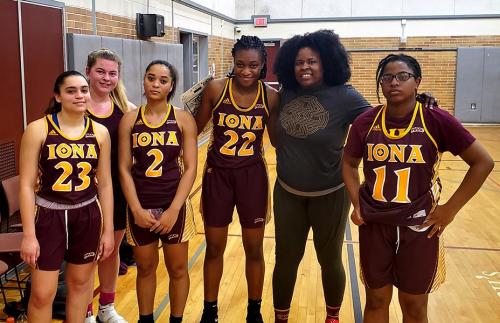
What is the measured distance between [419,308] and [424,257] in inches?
9.0

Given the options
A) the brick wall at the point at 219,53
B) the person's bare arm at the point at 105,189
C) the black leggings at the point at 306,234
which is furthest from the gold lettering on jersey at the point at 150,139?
the brick wall at the point at 219,53

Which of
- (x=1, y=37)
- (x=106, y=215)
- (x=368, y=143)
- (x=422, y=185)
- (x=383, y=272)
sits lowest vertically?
(x=383, y=272)

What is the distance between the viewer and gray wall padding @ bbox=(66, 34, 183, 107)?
4.87 m

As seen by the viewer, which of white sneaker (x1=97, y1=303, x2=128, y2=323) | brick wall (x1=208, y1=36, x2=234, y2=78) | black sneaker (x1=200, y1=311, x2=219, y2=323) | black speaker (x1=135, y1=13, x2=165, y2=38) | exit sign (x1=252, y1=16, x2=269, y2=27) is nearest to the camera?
black sneaker (x1=200, y1=311, x2=219, y2=323)

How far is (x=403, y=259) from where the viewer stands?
2.08 metres

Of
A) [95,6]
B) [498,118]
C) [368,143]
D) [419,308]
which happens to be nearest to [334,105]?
[368,143]

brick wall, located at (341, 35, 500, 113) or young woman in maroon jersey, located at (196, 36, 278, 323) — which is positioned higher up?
brick wall, located at (341, 35, 500, 113)

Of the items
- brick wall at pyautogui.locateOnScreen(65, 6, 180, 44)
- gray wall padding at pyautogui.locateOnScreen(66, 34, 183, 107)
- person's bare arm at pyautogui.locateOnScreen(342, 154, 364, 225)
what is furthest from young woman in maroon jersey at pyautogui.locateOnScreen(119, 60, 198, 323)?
brick wall at pyautogui.locateOnScreen(65, 6, 180, 44)

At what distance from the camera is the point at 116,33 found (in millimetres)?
6113

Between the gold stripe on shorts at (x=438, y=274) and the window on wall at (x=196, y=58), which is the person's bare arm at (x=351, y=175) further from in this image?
the window on wall at (x=196, y=58)

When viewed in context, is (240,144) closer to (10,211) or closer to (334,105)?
(334,105)

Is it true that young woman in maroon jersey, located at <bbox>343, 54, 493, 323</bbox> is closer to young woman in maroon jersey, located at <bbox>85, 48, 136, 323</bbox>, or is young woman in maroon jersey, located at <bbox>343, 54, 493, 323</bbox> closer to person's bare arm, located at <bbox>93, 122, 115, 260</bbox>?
person's bare arm, located at <bbox>93, 122, 115, 260</bbox>

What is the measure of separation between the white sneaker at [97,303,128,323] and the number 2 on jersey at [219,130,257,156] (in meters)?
1.23

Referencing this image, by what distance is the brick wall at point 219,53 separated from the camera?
10812 millimetres
